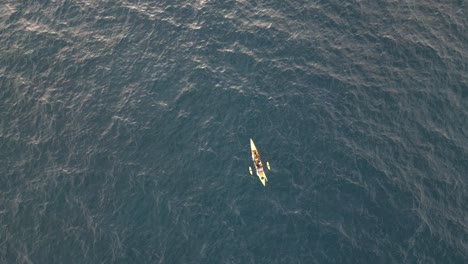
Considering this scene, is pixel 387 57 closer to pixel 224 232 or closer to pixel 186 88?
pixel 186 88

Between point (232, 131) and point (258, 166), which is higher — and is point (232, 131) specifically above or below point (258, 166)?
above

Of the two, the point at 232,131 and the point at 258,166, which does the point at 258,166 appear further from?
the point at 232,131

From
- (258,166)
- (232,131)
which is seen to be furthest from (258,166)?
(232,131)

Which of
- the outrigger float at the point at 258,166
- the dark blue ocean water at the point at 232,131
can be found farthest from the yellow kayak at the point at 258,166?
the dark blue ocean water at the point at 232,131

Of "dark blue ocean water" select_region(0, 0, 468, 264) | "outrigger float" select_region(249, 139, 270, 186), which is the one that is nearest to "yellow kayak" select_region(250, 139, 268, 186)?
"outrigger float" select_region(249, 139, 270, 186)

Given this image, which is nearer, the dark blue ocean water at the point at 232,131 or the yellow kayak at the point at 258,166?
the dark blue ocean water at the point at 232,131

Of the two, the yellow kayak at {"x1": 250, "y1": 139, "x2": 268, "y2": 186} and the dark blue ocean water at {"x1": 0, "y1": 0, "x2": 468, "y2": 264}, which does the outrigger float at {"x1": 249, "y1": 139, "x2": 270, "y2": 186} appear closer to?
the yellow kayak at {"x1": 250, "y1": 139, "x2": 268, "y2": 186}

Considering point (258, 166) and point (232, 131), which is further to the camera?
point (232, 131)

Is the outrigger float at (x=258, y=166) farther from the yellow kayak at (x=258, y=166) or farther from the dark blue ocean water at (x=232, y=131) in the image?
the dark blue ocean water at (x=232, y=131)
